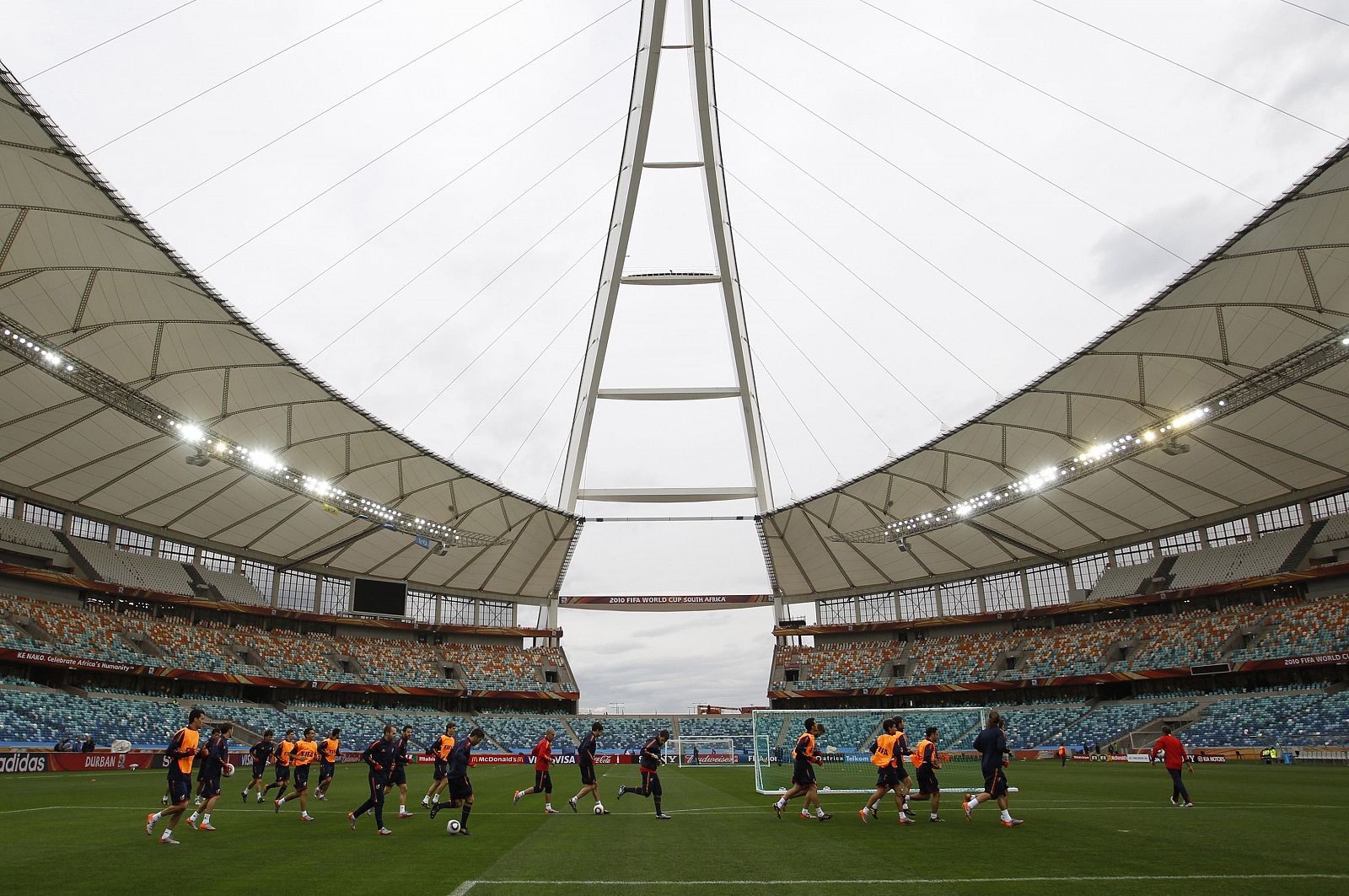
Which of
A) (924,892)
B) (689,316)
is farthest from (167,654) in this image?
(924,892)

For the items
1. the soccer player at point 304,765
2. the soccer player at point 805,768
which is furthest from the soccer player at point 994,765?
the soccer player at point 304,765

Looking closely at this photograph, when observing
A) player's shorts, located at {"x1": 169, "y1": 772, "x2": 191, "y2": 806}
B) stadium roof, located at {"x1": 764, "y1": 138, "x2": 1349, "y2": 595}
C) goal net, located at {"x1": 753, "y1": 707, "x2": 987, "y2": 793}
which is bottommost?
goal net, located at {"x1": 753, "y1": 707, "x2": 987, "y2": 793}

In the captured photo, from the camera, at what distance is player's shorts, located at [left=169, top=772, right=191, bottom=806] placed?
42.2ft

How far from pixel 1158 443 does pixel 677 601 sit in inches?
1613

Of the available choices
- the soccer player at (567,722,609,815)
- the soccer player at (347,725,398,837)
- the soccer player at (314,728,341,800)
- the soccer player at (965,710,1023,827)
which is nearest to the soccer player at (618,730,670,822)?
the soccer player at (567,722,609,815)

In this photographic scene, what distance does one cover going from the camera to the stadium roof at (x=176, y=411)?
25.4 m

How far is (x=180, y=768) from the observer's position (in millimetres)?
13156

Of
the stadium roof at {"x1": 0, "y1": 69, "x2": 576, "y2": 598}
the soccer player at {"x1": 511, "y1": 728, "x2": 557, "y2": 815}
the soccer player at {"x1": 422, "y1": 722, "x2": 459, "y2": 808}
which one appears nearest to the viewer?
the soccer player at {"x1": 422, "y1": 722, "x2": 459, "y2": 808}

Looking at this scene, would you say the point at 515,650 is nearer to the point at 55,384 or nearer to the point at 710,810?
the point at 55,384

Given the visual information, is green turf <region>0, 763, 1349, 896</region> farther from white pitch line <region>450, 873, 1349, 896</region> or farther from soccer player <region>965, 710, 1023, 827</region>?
soccer player <region>965, 710, 1023, 827</region>

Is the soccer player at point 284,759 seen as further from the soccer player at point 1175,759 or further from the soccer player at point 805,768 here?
the soccer player at point 1175,759

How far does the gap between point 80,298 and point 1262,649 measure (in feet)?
185

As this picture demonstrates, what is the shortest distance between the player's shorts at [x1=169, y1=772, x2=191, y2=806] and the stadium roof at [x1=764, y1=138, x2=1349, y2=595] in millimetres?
30772

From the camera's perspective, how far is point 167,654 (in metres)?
47.7
